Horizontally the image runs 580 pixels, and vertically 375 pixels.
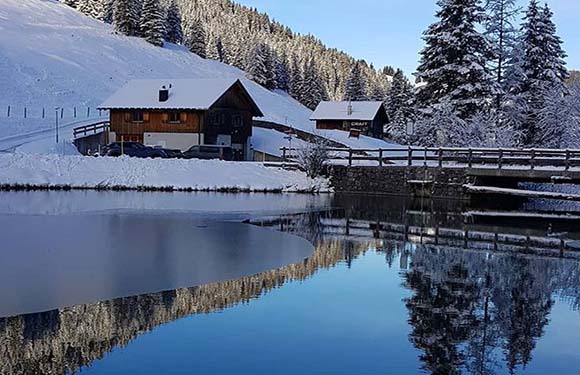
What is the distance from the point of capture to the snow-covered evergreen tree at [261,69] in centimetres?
10112

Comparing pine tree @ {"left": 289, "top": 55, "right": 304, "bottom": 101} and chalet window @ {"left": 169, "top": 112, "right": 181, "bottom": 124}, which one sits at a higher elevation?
pine tree @ {"left": 289, "top": 55, "right": 304, "bottom": 101}

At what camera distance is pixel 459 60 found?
4316cm

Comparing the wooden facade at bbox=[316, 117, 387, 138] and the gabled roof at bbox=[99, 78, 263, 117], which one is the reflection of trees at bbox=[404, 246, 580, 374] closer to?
the gabled roof at bbox=[99, 78, 263, 117]

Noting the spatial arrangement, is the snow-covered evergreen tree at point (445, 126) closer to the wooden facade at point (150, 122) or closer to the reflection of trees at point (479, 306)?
the wooden facade at point (150, 122)

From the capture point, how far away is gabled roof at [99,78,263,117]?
166ft

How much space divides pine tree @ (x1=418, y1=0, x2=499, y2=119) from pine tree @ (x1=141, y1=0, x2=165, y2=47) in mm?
61423

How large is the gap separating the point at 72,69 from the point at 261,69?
106ft

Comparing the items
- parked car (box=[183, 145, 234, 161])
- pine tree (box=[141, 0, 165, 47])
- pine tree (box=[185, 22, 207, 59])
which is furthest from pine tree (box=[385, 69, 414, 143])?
pine tree (box=[141, 0, 165, 47])

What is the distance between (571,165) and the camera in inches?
1201

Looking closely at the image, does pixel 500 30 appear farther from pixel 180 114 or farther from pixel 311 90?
pixel 311 90

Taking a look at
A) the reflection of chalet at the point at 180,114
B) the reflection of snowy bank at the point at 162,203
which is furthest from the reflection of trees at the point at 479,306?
the reflection of chalet at the point at 180,114

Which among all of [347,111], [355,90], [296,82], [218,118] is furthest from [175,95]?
[296,82]

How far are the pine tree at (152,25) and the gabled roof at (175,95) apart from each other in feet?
147

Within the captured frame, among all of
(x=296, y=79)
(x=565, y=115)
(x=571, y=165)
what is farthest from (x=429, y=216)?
(x=296, y=79)
